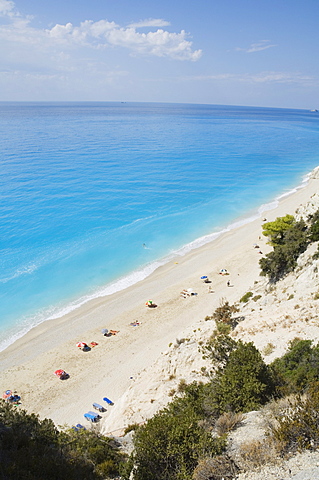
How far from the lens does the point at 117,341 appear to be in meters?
25.5

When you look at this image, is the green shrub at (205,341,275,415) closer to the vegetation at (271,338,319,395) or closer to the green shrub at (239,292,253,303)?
the vegetation at (271,338,319,395)

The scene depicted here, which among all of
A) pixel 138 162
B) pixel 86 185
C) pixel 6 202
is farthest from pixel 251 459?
pixel 138 162

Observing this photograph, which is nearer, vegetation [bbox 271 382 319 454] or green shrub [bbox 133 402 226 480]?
vegetation [bbox 271 382 319 454]

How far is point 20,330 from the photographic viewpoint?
88.6 ft

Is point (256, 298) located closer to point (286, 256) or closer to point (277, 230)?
point (286, 256)

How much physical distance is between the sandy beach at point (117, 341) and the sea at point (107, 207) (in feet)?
A: 7.34

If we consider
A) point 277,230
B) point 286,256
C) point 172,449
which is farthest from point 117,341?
point 277,230

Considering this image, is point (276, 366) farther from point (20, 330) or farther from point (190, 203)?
point (190, 203)

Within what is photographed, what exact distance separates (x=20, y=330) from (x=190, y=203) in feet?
124

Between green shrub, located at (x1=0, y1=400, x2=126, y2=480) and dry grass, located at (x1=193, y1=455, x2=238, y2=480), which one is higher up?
dry grass, located at (x1=193, y1=455, x2=238, y2=480)

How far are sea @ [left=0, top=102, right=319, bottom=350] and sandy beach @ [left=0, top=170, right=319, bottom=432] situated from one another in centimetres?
224

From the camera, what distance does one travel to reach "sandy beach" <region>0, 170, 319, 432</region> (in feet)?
65.1

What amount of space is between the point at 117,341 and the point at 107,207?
32.8 meters

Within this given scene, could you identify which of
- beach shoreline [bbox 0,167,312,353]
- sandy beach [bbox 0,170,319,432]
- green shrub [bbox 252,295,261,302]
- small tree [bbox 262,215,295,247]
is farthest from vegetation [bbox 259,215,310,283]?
→ beach shoreline [bbox 0,167,312,353]
